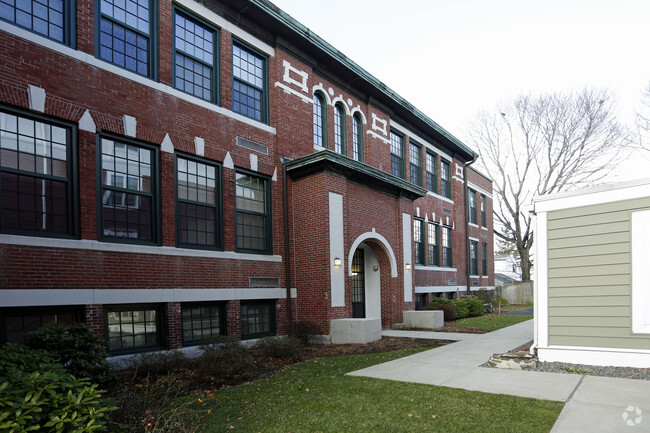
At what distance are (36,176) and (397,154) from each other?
14869mm

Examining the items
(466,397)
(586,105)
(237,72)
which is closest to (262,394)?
(466,397)

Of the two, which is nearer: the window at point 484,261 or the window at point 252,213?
the window at point 252,213

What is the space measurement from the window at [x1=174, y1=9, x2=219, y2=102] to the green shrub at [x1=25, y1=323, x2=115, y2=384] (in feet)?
20.2

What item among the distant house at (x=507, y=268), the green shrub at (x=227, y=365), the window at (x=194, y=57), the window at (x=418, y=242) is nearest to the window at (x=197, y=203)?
the window at (x=194, y=57)

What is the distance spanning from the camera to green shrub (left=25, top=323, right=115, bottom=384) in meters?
7.07

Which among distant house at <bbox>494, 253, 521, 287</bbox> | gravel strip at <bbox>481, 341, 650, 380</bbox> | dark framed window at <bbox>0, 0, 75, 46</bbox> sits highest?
dark framed window at <bbox>0, 0, 75, 46</bbox>

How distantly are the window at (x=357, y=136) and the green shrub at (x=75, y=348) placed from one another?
11548mm

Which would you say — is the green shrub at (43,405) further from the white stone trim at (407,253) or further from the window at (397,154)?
the window at (397,154)

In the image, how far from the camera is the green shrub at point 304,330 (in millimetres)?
12305

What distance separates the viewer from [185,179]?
35.7 ft

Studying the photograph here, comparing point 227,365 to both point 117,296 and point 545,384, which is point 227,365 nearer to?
point 117,296

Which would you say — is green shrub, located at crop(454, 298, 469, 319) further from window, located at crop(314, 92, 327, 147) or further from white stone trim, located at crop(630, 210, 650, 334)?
white stone trim, located at crop(630, 210, 650, 334)

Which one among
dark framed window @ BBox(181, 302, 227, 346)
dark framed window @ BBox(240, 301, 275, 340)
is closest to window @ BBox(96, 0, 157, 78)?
dark framed window @ BBox(181, 302, 227, 346)

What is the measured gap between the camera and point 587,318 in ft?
26.9
